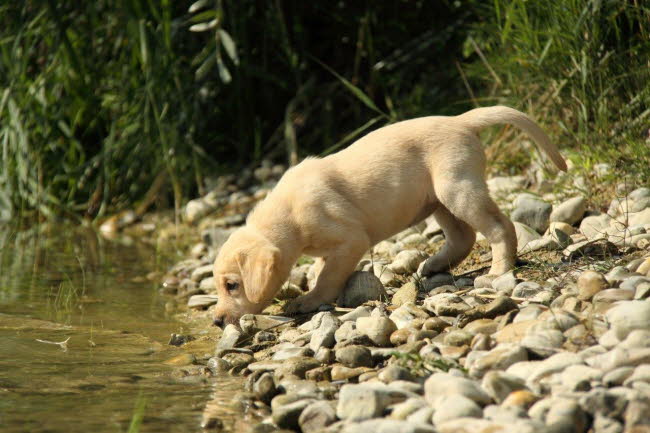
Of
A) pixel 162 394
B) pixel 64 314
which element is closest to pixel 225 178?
pixel 64 314

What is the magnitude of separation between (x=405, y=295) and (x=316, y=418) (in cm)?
141

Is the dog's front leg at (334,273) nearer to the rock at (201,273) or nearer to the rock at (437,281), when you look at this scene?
the rock at (437,281)

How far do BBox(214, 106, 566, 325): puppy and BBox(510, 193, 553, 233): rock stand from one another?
0.66 meters

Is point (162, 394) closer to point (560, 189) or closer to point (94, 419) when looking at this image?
point (94, 419)

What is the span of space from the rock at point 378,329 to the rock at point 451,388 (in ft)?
2.23

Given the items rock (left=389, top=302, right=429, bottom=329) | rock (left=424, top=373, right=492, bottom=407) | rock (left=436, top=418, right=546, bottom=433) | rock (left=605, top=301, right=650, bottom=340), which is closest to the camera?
rock (left=436, top=418, right=546, bottom=433)

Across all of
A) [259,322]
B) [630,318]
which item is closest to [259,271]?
[259,322]

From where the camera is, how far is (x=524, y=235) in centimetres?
515

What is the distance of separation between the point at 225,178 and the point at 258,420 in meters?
5.98

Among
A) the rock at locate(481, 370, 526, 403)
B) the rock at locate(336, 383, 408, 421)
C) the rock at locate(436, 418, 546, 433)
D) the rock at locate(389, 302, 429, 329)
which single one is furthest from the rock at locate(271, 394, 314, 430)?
the rock at locate(389, 302, 429, 329)

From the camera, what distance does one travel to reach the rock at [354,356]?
374 centimetres

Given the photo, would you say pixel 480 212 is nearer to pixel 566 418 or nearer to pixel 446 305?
pixel 446 305

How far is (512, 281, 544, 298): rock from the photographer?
13.5ft

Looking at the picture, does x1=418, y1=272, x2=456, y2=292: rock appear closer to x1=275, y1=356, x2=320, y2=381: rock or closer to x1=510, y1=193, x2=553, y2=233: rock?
x1=510, y1=193, x2=553, y2=233: rock
